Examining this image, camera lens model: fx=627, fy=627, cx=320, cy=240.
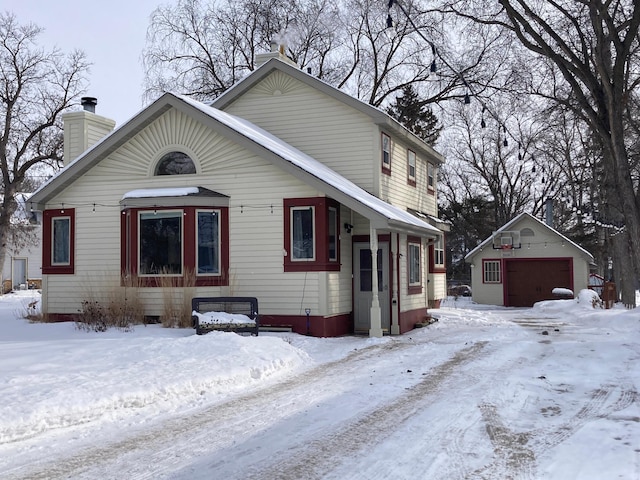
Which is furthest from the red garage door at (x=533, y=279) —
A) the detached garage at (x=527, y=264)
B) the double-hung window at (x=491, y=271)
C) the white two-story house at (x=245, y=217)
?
the white two-story house at (x=245, y=217)

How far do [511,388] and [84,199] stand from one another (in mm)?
12026

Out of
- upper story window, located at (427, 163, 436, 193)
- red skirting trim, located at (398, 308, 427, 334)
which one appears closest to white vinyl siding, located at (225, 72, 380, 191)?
red skirting trim, located at (398, 308, 427, 334)

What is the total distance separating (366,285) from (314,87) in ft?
18.9

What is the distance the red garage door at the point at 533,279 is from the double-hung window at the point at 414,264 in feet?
51.7

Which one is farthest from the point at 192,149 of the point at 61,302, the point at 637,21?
the point at 637,21

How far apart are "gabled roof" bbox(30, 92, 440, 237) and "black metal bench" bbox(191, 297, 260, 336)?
3013mm

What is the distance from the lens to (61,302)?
1631 centimetres

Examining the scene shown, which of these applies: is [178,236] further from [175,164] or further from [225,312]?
[225,312]

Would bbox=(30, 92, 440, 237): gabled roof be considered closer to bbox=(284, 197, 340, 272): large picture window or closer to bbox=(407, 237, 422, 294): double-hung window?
bbox=(284, 197, 340, 272): large picture window

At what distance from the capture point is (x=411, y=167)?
67.1ft

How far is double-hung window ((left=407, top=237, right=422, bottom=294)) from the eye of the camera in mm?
A: 17672

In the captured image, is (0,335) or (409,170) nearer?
(0,335)

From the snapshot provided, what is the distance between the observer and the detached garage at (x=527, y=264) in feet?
104

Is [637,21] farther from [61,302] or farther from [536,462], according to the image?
[61,302]
